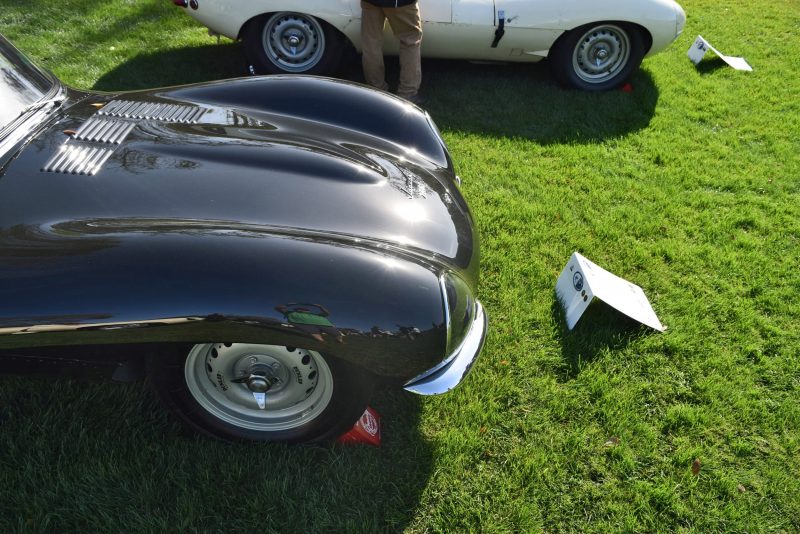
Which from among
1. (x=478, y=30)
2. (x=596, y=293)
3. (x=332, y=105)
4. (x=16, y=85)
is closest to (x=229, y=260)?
(x=332, y=105)

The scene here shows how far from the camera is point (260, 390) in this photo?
2053 mm

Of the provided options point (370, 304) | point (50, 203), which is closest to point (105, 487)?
point (50, 203)

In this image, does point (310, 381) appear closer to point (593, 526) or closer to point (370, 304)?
point (370, 304)

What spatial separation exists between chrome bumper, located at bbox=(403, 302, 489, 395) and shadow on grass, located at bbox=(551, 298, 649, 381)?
0.79 meters

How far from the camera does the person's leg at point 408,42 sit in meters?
4.50

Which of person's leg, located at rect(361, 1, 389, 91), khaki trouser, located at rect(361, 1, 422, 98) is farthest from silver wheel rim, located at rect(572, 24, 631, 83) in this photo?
person's leg, located at rect(361, 1, 389, 91)

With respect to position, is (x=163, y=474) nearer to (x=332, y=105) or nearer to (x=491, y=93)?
(x=332, y=105)

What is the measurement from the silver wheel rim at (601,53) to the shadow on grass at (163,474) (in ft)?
13.3

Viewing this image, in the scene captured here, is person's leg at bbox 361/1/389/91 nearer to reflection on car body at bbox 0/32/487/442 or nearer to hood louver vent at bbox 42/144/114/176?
reflection on car body at bbox 0/32/487/442

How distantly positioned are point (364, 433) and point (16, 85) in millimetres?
2084

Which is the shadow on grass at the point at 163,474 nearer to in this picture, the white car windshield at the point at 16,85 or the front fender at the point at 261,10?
the white car windshield at the point at 16,85

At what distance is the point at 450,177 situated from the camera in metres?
2.76

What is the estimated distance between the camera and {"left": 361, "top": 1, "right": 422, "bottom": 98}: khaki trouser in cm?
452

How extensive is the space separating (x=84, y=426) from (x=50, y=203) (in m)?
0.86
